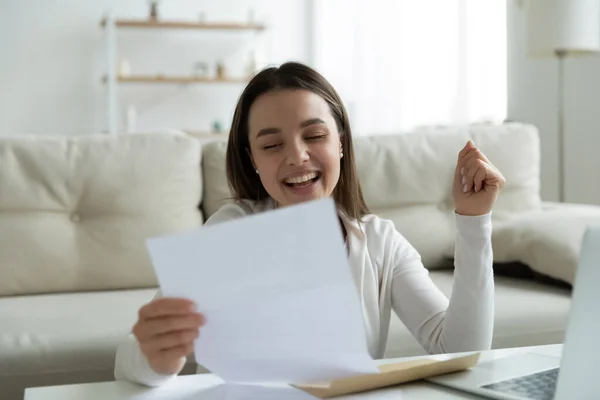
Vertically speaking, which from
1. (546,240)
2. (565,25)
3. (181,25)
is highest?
(181,25)

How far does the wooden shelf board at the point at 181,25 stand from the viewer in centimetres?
526

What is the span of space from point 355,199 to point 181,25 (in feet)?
14.3

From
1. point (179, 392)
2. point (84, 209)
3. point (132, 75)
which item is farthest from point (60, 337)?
point (132, 75)

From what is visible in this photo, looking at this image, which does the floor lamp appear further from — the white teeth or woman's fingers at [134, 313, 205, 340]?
woman's fingers at [134, 313, 205, 340]

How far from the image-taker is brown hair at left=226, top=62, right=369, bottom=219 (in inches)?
45.8

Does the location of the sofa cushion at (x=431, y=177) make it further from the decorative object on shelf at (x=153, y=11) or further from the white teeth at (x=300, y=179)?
the decorative object on shelf at (x=153, y=11)

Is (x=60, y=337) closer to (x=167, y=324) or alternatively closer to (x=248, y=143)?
(x=248, y=143)

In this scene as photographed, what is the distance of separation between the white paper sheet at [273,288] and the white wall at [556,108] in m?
2.69

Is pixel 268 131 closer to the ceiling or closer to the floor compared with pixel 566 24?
closer to the floor

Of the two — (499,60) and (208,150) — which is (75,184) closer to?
(208,150)

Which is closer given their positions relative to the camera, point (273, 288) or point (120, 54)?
point (273, 288)

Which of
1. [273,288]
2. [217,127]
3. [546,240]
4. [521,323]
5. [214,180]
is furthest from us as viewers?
[217,127]

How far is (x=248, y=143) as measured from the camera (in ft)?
4.03

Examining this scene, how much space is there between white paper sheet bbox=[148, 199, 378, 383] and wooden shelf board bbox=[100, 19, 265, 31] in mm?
4878
